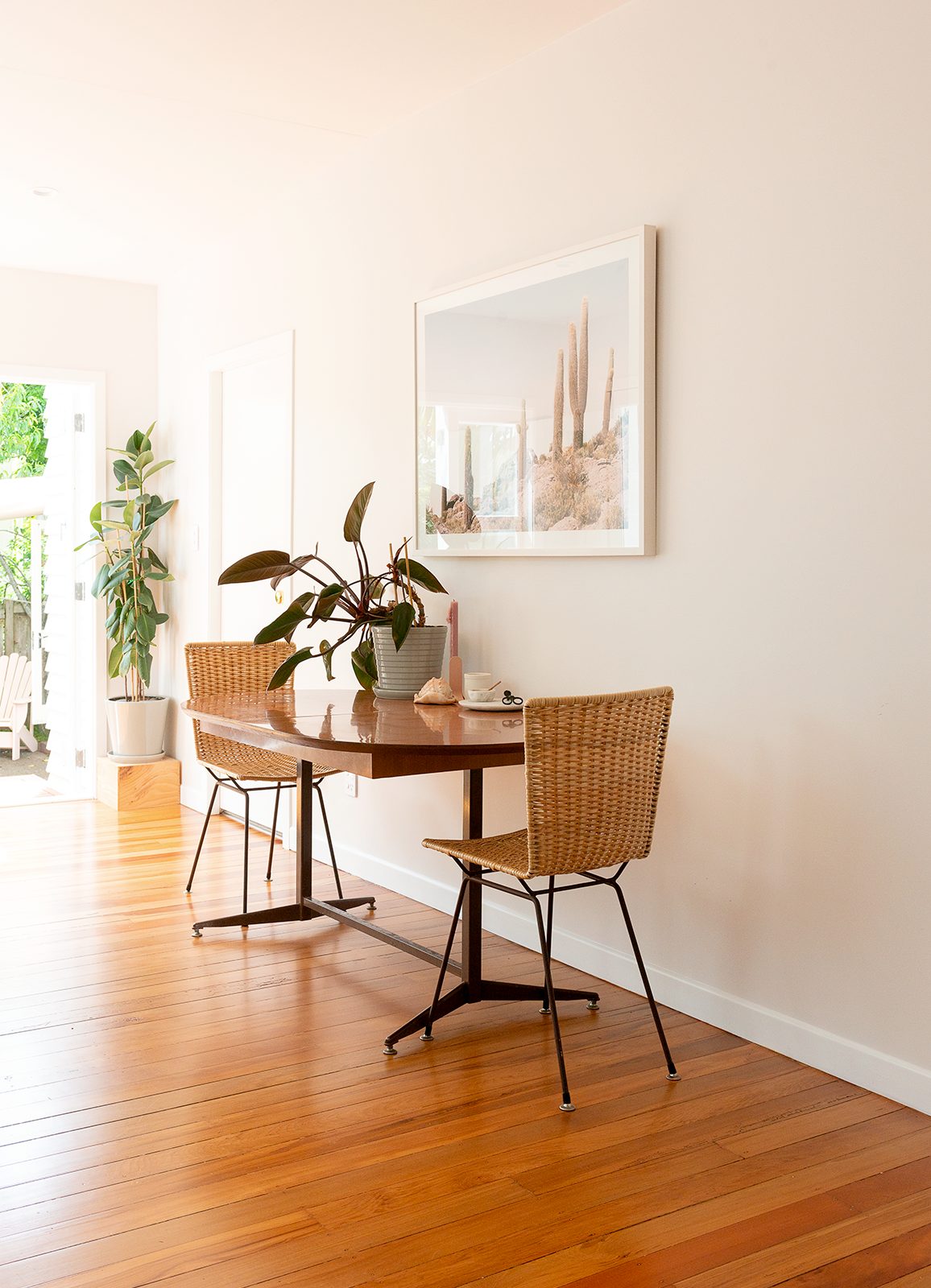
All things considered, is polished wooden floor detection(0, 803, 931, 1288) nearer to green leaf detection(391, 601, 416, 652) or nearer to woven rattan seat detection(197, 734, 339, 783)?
woven rattan seat detection(197, 734, 339, 783)

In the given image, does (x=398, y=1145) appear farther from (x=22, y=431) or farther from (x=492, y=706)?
(x=22, y=431)

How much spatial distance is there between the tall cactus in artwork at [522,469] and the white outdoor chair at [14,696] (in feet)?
17.2

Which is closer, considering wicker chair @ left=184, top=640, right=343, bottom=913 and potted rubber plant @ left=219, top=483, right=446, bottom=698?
potted rubber plant @ left=219, top=483, right=446, bottom=698

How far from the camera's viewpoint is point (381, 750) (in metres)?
2.72

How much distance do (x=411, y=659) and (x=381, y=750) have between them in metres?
1.03

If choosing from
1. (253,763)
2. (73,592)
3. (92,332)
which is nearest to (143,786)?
(73,592)

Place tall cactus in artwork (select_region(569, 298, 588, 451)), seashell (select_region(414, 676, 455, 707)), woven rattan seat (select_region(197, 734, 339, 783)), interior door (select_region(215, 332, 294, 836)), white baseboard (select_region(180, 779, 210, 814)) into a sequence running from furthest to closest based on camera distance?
white baseboard (select_region(180, 779, 210, 814)) < interior door (select_region(215, 332, 294, 836)) < woven rattan seat (select_region(197, 734, 339, 783)) < seashell (select_region(414, 676, 455, 707)) < tall cactus in artwork (select_region(569, 298, 588, 451))

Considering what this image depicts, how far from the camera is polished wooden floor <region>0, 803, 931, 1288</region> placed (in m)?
2.00

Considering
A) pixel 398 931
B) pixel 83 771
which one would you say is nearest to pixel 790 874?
pixel 398 931

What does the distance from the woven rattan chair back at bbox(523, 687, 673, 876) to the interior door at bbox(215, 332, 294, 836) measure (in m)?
2.57

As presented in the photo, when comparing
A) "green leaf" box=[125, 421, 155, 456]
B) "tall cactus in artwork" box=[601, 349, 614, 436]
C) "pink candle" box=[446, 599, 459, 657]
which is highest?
"green leaf" box=[125, 421, 155, 456]

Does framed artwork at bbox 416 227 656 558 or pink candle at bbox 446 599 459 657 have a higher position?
framed artwork at bbox 416 227 656 558

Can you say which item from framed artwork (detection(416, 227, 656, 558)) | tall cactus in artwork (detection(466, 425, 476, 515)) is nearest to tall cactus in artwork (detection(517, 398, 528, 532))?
framed artwork (detection(416, 227, 656, 558))

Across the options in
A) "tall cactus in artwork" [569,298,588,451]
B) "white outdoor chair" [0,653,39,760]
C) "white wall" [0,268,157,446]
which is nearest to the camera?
"tall cactus in artwork" [569,298,588,451]
